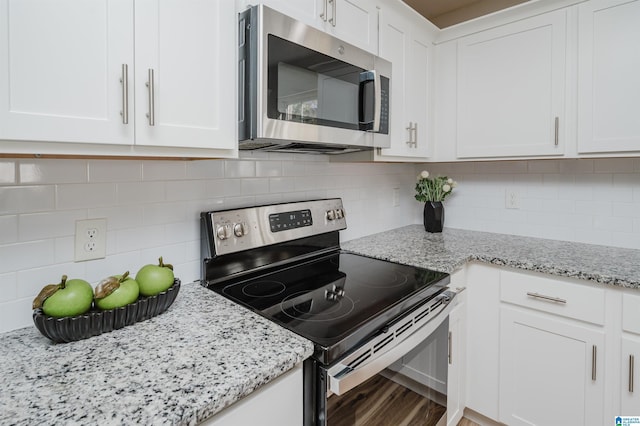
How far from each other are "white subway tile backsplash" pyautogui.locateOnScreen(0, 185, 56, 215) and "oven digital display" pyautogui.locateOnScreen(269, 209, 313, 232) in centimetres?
75

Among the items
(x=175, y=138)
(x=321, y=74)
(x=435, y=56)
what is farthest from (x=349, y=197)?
(x=175, y=138)

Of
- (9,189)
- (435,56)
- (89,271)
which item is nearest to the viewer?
(9,189)

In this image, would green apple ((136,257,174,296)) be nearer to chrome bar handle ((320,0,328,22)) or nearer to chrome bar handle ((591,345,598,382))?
chrome bar handle ((320,0,328,22))

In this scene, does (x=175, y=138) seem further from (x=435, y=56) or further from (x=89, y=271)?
(x=435, y=56)

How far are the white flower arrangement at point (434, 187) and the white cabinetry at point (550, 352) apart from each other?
76 cm

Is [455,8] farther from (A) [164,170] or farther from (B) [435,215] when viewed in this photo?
(A) [164,170]

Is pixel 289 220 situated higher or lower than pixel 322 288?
higher

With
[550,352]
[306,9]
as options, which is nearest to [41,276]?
[306,9]

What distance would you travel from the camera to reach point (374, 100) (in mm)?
1388

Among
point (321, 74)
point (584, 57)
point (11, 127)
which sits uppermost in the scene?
point (584, 57)

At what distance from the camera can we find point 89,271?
3.47 ft

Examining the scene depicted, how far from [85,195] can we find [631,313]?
199 centimetres

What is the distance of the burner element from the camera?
A: 1.23 m

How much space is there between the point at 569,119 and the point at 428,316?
1256mm
